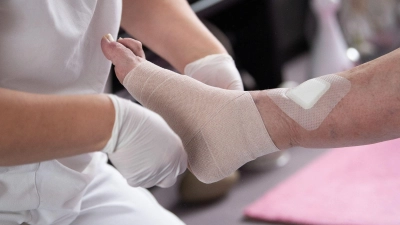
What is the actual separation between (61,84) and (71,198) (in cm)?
20

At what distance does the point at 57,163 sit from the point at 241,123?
0.32 meters

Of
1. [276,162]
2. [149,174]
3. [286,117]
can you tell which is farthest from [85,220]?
[276,162]

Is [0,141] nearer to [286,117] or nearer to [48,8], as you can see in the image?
[48,8]

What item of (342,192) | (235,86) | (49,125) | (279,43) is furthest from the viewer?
(279,43)

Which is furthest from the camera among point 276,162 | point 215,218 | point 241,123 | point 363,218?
point 276,162

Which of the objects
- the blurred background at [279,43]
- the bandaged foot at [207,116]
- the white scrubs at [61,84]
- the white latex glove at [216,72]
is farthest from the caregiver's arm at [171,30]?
the blurred background at [279,43]

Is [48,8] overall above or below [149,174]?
above

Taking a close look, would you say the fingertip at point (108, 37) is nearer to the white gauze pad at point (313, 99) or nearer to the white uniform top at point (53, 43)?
the white uniform top at point (53, 43)

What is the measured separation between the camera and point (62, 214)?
90 cm

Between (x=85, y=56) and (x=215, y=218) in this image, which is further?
(x=215, y=218)

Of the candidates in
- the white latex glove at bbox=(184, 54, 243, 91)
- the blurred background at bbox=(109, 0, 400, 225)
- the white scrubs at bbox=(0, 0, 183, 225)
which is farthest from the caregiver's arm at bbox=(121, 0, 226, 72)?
the blurred background at bbox=(109, 0, 400, 225)

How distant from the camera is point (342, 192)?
1.76 m

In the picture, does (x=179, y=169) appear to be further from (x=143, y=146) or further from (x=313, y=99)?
(x=313, y=99)

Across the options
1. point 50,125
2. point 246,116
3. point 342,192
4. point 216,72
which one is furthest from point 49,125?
point 342,192
